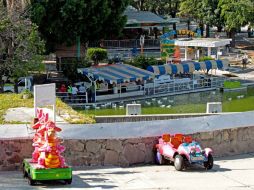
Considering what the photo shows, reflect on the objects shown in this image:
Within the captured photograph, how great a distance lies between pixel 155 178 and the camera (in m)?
10.9

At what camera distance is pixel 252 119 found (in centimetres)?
1335

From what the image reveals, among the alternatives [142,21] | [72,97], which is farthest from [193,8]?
[72,97]

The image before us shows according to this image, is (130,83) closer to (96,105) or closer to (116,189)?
(96,105)

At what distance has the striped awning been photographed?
42.2 m

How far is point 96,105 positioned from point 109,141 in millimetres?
25294

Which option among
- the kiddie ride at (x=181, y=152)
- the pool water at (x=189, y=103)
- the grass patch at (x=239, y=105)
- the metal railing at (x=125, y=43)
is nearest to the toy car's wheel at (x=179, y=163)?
the kiddie ride at (x=181, y=152)

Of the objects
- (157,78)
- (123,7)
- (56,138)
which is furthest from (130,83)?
(56,138)

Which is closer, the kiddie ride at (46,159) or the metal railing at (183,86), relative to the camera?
the kiddie ride at (46,159)

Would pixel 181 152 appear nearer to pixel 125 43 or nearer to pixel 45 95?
pixel 45 95

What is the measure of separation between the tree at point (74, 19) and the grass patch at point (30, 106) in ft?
87.1

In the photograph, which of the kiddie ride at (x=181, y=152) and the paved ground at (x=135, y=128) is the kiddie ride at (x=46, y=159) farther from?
the kiddie ride at (x=181, y=152)

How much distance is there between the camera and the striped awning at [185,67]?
139ft

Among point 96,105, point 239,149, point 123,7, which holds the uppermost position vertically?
point 123,7

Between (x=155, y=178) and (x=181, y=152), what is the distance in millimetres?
1042
